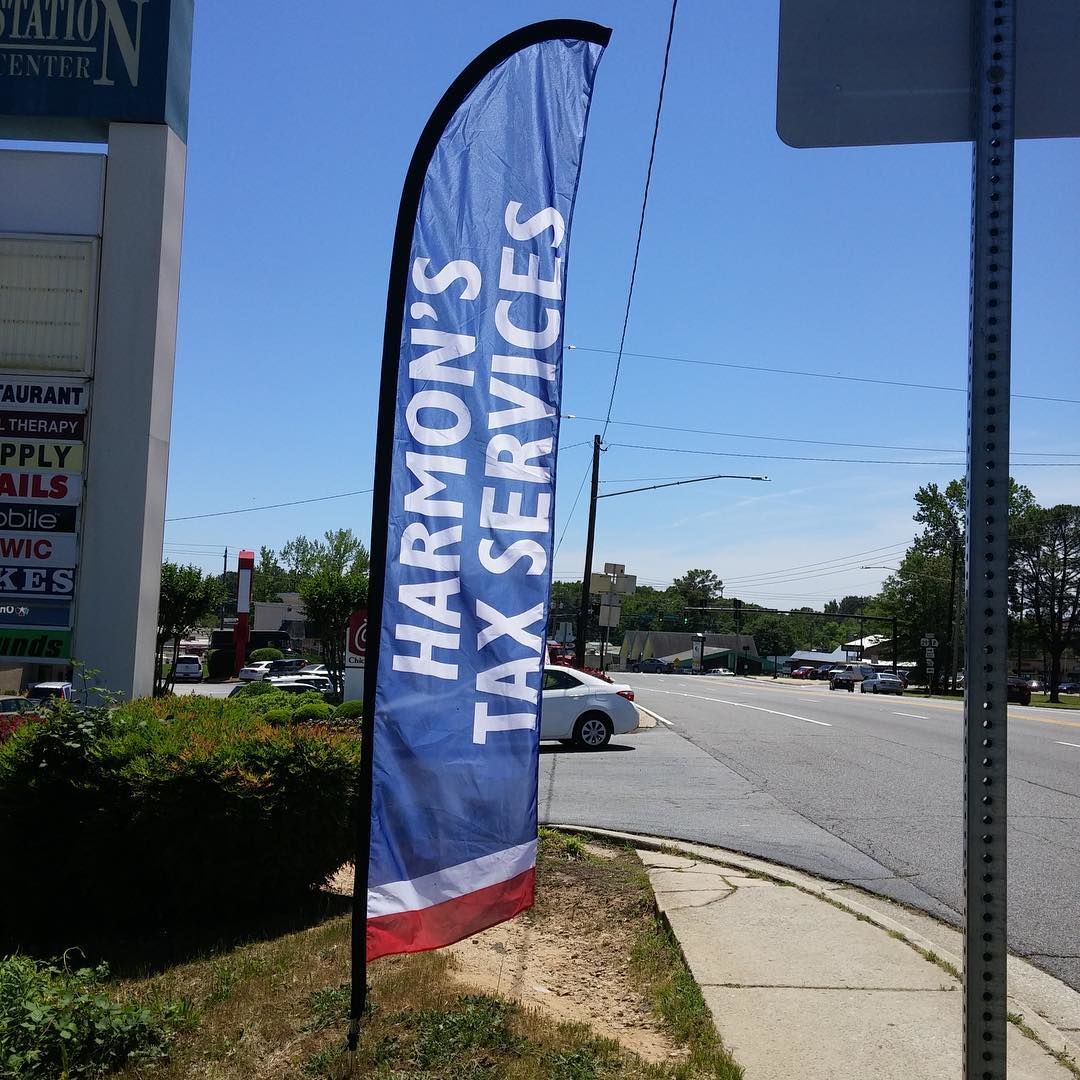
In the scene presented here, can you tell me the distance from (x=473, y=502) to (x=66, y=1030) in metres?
2.48

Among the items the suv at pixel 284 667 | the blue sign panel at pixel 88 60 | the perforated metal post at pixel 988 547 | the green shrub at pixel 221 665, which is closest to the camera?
the perforated metal post at pixel 988 547

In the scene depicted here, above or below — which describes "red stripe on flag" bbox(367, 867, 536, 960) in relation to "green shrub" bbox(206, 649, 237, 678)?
above

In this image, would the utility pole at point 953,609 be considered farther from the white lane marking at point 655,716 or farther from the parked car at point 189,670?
the parked car at point 189,670

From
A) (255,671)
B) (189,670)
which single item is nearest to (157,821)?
(255,671)

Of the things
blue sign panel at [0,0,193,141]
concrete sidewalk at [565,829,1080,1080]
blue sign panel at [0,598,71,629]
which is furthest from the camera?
blue sign panel at [0,0,193,141]

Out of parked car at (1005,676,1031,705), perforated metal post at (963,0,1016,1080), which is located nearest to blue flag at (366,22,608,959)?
perforated metal post at (963,0,1016,1080)

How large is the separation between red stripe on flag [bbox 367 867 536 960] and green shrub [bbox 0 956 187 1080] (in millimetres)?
968

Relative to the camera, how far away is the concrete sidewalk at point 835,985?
4.27 m

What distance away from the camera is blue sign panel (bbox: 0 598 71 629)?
9984 mm


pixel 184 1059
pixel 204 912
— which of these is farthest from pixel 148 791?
pixel 184 1059

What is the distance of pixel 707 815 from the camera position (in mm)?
10852

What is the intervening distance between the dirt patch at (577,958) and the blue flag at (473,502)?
0.73 meters

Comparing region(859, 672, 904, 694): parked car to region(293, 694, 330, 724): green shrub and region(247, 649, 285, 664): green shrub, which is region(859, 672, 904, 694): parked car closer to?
region(247, 649, 285, 664): green shrub

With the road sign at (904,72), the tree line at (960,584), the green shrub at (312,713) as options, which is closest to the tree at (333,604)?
the green shrub at (312,713)
